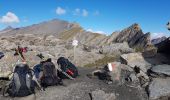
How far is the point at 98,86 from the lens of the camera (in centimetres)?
2288

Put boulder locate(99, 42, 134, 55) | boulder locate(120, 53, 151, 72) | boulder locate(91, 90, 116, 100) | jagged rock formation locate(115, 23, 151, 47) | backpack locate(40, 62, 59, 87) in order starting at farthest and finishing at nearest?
1. jagged rock formation locate(115, 23, 151, 47)
2. boulder locate(99, 42, 134, 55)
3. boulder locate(120, 53, 151, 72)
4. backpack locate(40, 62, 59, 87)
5. boulder locate(91, 90, 116, 100)

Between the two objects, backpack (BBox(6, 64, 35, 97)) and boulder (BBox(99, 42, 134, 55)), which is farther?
boulder (BBox(99, 42, 134, 55))

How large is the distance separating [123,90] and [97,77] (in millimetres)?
4171

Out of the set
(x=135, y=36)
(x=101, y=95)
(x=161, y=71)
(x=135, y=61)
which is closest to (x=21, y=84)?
(x=101, y=95)

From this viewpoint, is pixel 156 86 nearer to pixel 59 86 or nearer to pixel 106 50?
pixel 59 86

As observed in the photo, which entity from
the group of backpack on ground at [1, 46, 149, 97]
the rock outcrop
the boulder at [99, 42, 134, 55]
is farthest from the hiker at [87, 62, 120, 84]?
the boulder at [99, 42, 134, 55]

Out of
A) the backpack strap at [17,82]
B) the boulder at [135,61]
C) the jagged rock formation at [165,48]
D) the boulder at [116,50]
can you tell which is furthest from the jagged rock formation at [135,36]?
the backpack strap at [17,82]

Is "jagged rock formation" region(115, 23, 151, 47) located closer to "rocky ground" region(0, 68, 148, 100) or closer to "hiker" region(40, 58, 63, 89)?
"rocky ground" region(0, 68, 148, 100)

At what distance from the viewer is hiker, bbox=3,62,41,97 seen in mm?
20172

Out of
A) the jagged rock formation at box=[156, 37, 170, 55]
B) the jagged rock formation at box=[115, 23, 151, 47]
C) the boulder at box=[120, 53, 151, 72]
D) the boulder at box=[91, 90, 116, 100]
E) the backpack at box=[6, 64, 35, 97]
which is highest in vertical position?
the jagged rock formation at box=[115, 23, 151, 47]

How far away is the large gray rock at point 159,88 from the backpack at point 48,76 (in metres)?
6.89

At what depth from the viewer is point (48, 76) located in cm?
2247

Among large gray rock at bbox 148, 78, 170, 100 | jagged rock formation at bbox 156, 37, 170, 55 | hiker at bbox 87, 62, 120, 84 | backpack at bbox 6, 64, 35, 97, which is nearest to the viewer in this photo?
Result: backpack at bbox 6, 64, 35, 97

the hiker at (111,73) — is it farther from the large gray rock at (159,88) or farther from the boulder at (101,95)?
the boulder at (101,95)
